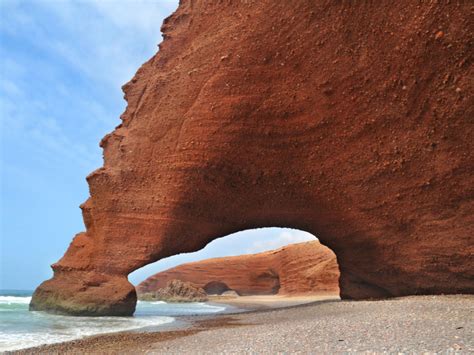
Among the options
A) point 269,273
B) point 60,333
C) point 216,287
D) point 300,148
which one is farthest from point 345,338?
point 216,287

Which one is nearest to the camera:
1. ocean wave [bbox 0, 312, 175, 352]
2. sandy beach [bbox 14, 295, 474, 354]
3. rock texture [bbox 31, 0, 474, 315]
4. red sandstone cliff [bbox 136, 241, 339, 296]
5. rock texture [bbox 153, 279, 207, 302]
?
sandy beach [bbox 14, 295, 474, 354]

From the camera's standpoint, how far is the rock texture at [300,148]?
795cm

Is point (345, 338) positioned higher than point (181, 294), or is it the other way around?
point (181, 294)

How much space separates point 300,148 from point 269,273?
927 inches

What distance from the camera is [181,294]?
94.0ft

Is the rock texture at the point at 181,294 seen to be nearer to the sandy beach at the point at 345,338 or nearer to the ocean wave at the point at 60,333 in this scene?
the ocean wave at the point at 60,333

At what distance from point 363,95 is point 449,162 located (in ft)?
6.91

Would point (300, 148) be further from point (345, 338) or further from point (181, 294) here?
point (181, 294)

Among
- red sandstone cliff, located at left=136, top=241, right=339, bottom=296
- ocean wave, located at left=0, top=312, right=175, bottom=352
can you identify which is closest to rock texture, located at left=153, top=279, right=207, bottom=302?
red sandstone cliff, located at left=136, top=241, right=339, bottom=296

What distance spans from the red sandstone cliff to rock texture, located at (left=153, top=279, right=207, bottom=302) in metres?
Result: 4.59

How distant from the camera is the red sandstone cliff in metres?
24.8

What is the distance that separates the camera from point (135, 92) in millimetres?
12281

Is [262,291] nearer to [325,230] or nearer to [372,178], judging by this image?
[325,230]

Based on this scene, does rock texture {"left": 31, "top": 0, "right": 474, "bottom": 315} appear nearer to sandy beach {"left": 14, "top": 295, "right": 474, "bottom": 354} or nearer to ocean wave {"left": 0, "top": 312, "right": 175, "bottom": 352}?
ocean wave {"left": 0, "top": 312, "right": 175, "bottom": 352}
